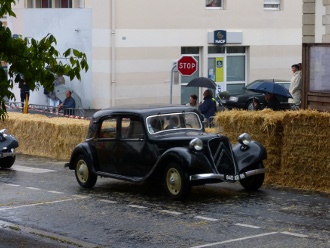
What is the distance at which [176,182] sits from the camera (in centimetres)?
1511

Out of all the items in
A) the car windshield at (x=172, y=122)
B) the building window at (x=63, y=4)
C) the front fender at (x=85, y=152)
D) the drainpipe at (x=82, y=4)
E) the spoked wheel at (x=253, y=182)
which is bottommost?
the spoked wheel at (x=253, y=182)

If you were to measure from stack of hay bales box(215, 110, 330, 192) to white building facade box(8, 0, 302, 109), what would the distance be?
64.8 feet

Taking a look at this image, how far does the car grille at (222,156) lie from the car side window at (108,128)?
223 cm

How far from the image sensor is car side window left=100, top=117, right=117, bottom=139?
54.2ft

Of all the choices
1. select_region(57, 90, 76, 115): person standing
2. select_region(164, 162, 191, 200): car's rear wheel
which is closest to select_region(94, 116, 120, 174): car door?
select_region(164, 162, 191, 200): car's rear wheel

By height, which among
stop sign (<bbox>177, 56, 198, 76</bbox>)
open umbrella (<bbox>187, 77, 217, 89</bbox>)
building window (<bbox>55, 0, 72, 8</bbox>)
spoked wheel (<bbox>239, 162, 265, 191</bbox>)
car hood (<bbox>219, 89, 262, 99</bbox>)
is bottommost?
spoked wheel (<bbox>239, 162, 265, 191</bbox>)

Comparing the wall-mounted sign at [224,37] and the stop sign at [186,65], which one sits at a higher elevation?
the wall-mounted sign at [224,37]

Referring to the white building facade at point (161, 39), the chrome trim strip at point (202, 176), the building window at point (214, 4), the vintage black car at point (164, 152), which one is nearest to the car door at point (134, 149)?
the vintage black car at point (164, 152)

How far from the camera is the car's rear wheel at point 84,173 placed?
17.0m

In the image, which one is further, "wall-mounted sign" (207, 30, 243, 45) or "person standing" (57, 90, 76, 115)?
"wall-mounted sign" (207, 30, 243, 45)

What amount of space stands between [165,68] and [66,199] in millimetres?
24153

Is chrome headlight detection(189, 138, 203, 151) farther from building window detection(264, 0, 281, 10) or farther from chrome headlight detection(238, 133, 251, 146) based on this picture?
building window detection(264, 0, 281, 10)

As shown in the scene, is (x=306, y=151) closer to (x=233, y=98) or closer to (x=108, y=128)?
(x=108, y=128)

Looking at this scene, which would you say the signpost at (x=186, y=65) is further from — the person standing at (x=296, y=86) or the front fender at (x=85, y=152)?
the front fender at (x=85, y=152)
